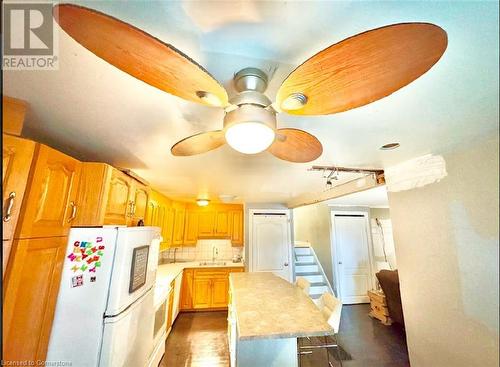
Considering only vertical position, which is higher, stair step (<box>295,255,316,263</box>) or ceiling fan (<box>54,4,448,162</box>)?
ceiling fan (<box>54,4,448,162</box>)

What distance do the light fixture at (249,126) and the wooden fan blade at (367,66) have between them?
2.8 inches

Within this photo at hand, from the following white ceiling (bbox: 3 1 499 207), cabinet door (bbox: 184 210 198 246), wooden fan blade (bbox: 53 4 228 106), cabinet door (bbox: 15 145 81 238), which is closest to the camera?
wooden fan blade (bbox: 53 4 228 106)

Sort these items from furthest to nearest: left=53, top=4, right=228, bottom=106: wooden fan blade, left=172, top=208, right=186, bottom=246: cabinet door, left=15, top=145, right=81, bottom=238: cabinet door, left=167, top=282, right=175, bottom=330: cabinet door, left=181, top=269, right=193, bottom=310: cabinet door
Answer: left=172, top=208, right=186, bottom=246: cabinet door → left=181, top=269, right=193, bottom=310: cabinet door → left=167, top=282, right=175, bottom=330: cabinet door → left=15, top=145, right=81, bottom=238: cabinet door → left=53, top=4, right=228, bottom=106: wooden fan blade

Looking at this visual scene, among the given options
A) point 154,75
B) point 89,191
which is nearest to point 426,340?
point 154,75

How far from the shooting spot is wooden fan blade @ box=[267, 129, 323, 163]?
0.79m

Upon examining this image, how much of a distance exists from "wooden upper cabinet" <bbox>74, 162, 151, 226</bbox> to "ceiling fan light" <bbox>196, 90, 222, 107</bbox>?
45.9 inches

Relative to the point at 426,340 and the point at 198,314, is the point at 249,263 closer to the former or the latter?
the point at 198,314

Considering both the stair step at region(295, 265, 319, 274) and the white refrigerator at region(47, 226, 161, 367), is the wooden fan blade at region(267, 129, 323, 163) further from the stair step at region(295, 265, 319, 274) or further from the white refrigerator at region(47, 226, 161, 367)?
the stair step at region(295, 265, 319, 274)

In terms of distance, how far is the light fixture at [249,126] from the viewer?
62 cm

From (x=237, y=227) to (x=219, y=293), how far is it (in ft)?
4.08

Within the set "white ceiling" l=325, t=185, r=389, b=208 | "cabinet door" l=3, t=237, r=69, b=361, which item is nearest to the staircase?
"white ceiling" l=325, t=185, r=389, b=208

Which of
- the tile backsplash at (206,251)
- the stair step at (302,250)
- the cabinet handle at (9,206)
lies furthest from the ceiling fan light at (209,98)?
the stair step at (302,250)

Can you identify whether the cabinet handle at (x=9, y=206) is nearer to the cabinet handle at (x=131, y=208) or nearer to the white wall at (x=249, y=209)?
the cabinet handle at (x=131, y=208)

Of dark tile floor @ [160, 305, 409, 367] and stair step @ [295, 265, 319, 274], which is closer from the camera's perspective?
dark tile floor @ [160, 305, 409, 367]
